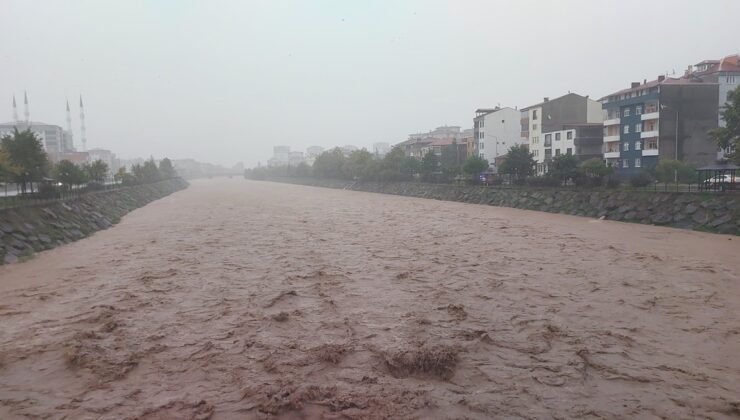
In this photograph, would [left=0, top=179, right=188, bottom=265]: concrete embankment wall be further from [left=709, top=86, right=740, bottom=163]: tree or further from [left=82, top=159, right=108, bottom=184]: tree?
[left=709, top=86, right=740, bottom=163]: tree

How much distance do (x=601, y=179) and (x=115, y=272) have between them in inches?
904

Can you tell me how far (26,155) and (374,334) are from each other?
2174cm

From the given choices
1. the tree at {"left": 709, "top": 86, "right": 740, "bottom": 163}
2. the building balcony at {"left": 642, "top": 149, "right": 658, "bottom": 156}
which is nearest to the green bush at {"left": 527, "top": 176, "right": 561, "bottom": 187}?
the tree at {"left": 709, "top": 86, "right": 740, "bottom": 163}

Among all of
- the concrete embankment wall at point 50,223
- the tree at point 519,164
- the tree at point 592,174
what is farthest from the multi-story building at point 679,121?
the concrete embankment wall at point 50,223

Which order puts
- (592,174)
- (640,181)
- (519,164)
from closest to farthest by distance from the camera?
(640,181), (592,174), (519,164)

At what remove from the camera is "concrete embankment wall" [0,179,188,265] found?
14.5 meters

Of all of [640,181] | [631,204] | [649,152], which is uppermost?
→ [649,152]

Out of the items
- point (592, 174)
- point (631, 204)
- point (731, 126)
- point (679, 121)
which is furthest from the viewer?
point (679, 121)

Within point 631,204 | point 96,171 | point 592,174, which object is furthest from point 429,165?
point 96,171

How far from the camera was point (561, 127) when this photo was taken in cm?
4591

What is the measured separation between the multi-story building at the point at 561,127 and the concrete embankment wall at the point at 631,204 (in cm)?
1205

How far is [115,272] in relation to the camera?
1181 centimetres

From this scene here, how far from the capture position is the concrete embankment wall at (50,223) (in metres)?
14.5

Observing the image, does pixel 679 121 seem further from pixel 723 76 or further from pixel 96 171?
pixel 96 171
